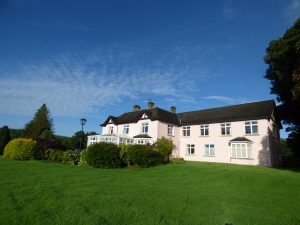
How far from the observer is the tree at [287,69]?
17.9 metres

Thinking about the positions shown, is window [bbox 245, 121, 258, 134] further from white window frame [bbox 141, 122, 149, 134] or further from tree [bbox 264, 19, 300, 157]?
white window frame [bbox 141, 122, 149, 134]

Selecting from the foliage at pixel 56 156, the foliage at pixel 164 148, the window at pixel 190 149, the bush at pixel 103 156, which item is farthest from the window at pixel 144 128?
the foliage at pixel 56 156

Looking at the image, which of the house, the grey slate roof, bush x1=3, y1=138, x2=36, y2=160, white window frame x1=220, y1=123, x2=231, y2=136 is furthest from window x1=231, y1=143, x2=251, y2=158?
bush x1=3, y1=138, x2=36, y2=160

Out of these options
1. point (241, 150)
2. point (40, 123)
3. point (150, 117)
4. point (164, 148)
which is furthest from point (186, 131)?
point (40, 123)

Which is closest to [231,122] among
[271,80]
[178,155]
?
[271,80]

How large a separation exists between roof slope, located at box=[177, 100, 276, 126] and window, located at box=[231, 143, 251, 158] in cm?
341

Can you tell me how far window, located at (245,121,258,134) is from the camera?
2683 cm

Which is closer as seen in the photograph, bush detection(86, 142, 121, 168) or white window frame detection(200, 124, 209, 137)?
bush detection(86, 142, 121, 168)

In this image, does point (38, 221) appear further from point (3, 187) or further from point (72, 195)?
point (3, 187)

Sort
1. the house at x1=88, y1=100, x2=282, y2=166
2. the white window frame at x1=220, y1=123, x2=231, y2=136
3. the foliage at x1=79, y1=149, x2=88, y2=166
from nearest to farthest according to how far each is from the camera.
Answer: the foliage at x1=79, y1=149, x2=88, y2=166 < the house at x1=88, y1=100, x2=282, y2=166 < the white window frame at x1=220, y1=123, x2=231, y2=136

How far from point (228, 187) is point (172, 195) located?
4001mm

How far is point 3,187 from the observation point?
328 inches

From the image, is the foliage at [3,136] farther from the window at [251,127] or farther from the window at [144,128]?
the window at [251,127]

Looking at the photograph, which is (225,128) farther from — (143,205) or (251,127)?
(143,205)
